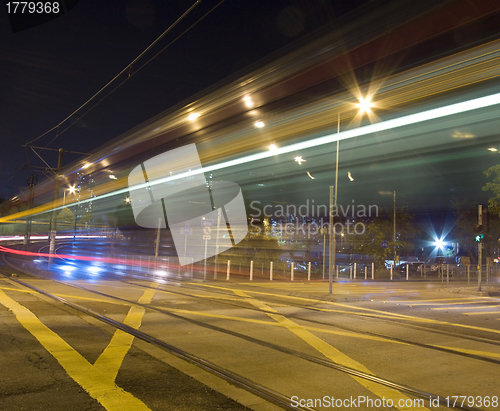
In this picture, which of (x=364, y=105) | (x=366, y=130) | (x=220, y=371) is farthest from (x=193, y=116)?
(x=220, y=371)

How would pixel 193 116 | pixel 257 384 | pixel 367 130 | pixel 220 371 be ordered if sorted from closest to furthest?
pixel 257 384 < pixel 220 371 < pixel 367 130 < pixel 193 116

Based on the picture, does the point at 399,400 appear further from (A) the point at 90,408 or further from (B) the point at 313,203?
(B) the point at 313,203

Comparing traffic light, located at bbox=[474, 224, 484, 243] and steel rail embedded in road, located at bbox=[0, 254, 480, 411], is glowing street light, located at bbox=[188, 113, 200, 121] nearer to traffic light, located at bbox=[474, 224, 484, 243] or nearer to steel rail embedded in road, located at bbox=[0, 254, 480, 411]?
steel rail embedded in road, located at bbox=[0, 254, 480, 411]

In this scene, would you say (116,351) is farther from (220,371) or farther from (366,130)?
(366,130)

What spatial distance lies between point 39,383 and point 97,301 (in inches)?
268

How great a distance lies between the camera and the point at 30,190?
3819 cm

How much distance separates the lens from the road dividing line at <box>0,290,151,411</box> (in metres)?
3.74

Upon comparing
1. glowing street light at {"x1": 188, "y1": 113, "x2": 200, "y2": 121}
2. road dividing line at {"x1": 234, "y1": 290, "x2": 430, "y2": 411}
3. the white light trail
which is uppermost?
glowing street light at {"x1": 188, "y1": 113, "x2": 200, "y2": 121}

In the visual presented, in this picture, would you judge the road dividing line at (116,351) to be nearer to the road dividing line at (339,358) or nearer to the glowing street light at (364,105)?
the road dividing line at (339,358)

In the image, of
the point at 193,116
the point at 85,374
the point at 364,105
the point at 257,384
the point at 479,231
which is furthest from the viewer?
the point at 479,231

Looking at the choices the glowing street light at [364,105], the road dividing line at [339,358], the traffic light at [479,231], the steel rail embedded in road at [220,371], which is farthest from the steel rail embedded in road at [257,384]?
the traffic light at [479,231]

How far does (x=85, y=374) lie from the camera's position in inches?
179

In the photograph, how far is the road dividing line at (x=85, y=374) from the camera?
374cm

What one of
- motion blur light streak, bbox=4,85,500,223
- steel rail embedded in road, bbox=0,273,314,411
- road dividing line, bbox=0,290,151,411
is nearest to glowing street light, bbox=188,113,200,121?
motion blur light streak, bbox=4,85,500,223
